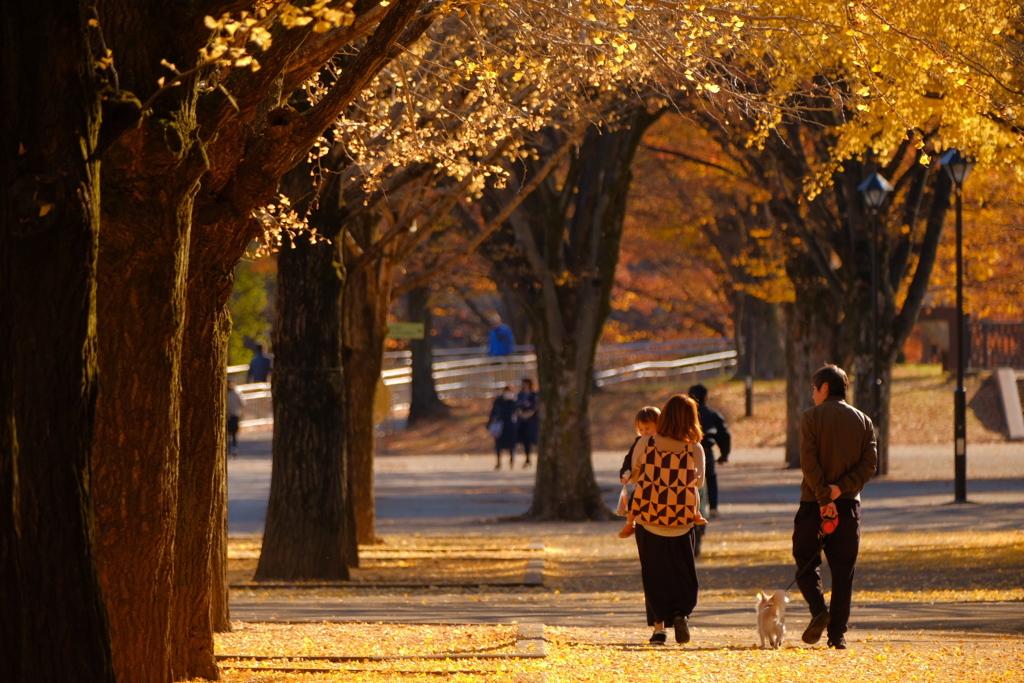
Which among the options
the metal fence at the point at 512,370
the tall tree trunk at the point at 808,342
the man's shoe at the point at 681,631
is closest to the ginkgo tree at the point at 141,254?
the man's shoe at the point at 681,631

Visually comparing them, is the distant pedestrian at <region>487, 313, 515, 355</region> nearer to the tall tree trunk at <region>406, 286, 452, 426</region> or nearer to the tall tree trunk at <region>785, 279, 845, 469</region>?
the tall tree trunk at <region>406, 286, 452, 426</region>

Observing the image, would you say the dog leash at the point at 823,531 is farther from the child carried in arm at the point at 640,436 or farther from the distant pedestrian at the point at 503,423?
the distant pedestrian at the point at 503,423

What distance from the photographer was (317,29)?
5.21m

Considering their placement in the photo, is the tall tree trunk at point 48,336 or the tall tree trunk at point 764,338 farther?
the tall tree trunk at point 764,338

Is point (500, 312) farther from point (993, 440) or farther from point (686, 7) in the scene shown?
point (686, 7)

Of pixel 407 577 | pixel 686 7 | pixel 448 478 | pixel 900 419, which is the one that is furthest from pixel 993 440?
pixel 686 7

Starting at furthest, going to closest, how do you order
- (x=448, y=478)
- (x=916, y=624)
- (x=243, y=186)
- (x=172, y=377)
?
(x=448, y=478) < (x=916, y=624) < (x=243, y=186) < (x=172, y=377)

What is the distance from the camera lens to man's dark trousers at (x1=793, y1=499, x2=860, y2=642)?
8836 mm

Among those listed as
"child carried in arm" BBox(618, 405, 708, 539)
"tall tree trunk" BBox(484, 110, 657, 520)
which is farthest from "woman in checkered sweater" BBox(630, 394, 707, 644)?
"tall tree trunk" BBox(484, 110, 657, 520)

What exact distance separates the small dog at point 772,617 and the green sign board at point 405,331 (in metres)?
12.7

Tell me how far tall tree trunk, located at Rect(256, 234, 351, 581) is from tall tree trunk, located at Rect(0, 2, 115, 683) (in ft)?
25.6

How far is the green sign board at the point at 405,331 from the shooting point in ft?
70.5

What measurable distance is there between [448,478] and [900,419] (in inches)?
473

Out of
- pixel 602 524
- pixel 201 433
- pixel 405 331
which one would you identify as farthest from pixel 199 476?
pixel 405 331
